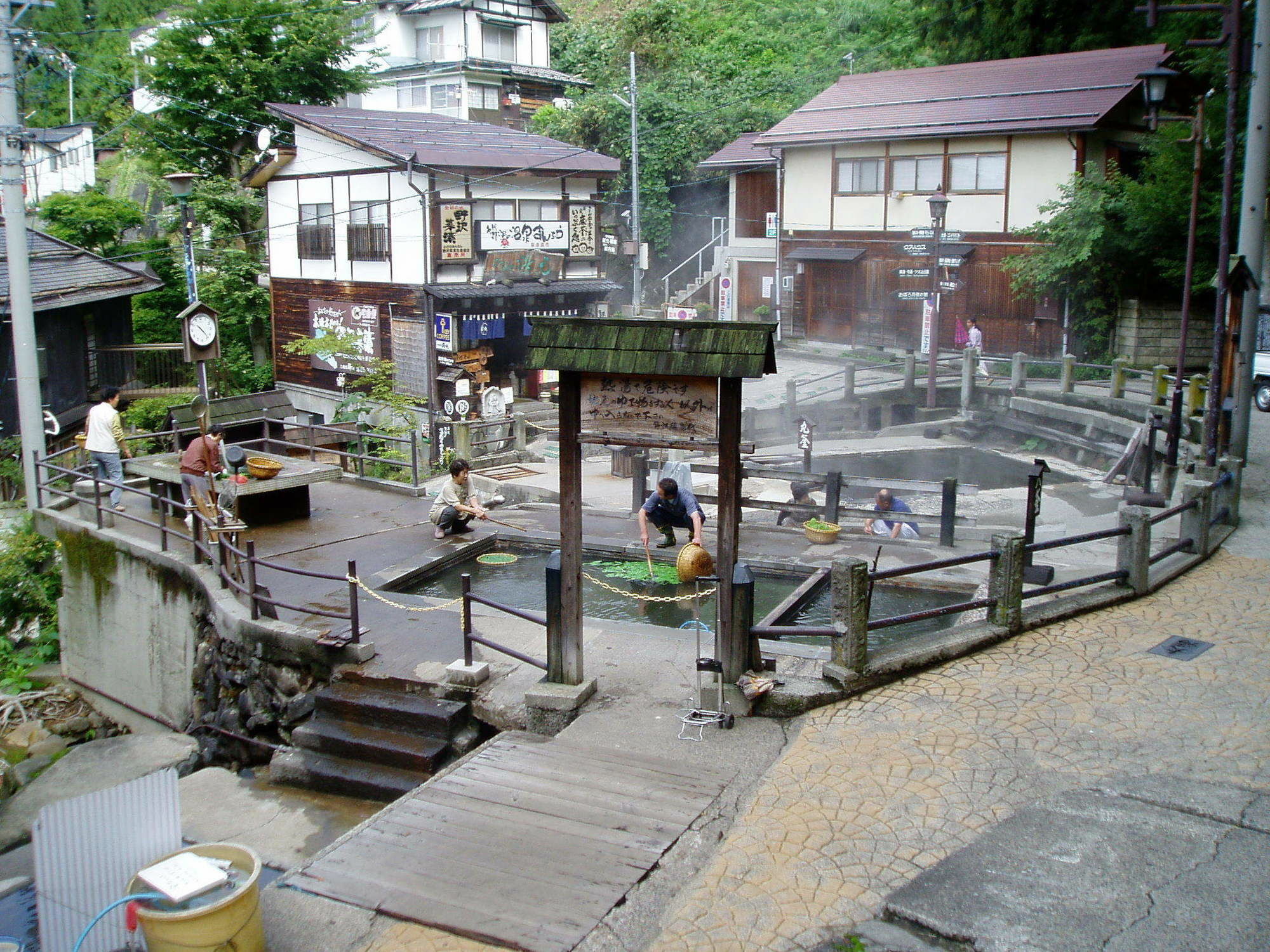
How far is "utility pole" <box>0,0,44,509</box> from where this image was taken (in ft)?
51.9

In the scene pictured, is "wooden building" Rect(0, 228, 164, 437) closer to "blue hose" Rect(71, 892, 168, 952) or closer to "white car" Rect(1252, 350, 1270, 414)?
"blue hose" Rect(71, 892, 168, 952)

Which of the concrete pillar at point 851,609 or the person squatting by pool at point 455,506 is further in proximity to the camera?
the person squatting by pool at point 455,506

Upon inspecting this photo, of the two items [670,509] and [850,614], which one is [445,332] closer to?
[670,509]

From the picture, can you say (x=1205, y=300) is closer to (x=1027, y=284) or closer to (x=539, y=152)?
(x=1027, y=284)

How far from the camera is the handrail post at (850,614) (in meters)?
8.86

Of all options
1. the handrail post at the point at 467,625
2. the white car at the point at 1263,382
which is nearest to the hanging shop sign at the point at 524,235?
the white car at the point at 1263,382

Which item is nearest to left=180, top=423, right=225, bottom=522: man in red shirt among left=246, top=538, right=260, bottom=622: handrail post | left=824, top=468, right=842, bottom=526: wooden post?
left=246, top=538, right=260, bottom=622: handrail post

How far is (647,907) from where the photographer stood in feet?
20.4

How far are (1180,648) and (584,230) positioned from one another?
25.5 metres

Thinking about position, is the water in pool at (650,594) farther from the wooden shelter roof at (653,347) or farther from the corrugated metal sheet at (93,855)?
the corrugated metal sheet at (93,855)

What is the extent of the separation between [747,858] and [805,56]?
5014 centimetres

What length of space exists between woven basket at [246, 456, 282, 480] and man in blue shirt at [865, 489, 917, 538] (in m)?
8.69

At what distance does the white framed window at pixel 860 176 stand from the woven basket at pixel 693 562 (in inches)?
1088

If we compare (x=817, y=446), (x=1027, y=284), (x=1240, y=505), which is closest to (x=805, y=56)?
(x=1027, y=284)
